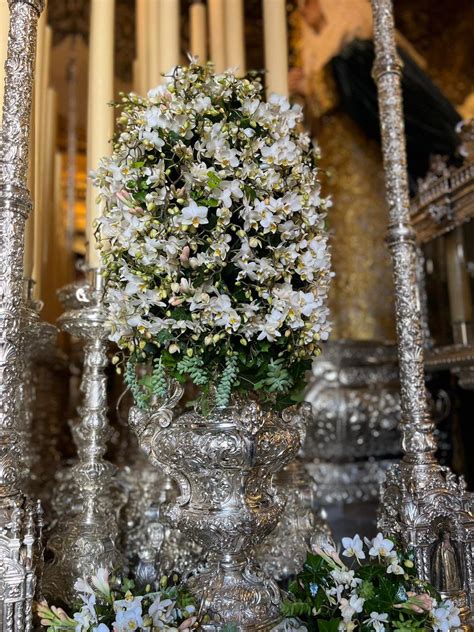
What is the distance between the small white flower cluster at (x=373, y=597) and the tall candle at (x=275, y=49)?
924 mm

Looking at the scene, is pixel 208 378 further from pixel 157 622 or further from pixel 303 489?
pixel 303 489

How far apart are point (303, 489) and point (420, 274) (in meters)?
0.90

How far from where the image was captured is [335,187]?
7.21 feet

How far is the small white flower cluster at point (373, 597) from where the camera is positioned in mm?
710

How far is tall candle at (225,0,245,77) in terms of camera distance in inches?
55.6

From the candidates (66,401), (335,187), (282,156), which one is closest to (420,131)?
(335,187)

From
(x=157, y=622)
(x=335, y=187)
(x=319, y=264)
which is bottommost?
(x=157, y=622)

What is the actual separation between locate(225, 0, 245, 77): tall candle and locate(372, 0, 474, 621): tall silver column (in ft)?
1.17

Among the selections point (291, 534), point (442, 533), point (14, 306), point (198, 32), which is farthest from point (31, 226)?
point (198, 32)

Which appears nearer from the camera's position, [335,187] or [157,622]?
[157,622]

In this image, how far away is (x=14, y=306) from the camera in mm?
814

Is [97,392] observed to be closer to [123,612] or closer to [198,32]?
[123,612]

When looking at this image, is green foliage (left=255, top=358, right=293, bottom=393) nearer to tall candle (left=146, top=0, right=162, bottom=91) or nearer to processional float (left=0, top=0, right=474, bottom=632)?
processional float (left=0, top=0, right=474, bottom=632)

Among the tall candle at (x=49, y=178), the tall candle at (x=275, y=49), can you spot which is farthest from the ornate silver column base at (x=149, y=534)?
the tall candle at (x=275, y=49)
